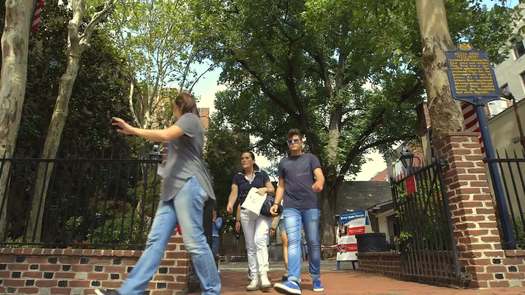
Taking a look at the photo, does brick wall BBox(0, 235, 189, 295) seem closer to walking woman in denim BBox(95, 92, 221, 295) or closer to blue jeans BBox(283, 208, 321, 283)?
blue jeans BBox(283, 208, 321, 283)

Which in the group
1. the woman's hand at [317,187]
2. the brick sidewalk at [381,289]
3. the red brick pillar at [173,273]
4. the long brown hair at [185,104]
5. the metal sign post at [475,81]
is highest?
the metal sign post at [475,81]

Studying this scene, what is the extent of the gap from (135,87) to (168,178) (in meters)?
16.3

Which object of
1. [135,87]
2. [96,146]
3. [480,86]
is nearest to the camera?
[480,86]

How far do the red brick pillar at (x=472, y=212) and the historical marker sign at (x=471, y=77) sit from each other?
89cm

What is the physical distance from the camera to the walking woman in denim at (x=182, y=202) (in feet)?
10.7

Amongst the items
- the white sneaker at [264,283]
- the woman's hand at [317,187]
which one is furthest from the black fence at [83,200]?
the woman's hand at [317,187]

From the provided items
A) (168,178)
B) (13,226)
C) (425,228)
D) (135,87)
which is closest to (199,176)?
(168,178)

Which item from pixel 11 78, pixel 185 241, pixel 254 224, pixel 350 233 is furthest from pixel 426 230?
pixel 350 233

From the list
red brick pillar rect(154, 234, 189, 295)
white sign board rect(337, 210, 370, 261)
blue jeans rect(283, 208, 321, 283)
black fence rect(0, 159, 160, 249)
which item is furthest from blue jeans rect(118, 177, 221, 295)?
white sign board rect(337, 210, 370, 261)

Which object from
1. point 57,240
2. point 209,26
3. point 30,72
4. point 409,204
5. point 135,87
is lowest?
point 57,240

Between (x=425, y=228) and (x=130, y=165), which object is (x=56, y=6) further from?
(x=425, y=228)

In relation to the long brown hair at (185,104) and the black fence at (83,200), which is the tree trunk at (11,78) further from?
the long brown hair at (185,104)

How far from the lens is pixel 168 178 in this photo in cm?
357

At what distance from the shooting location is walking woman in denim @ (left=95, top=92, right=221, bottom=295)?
10.7 ft
